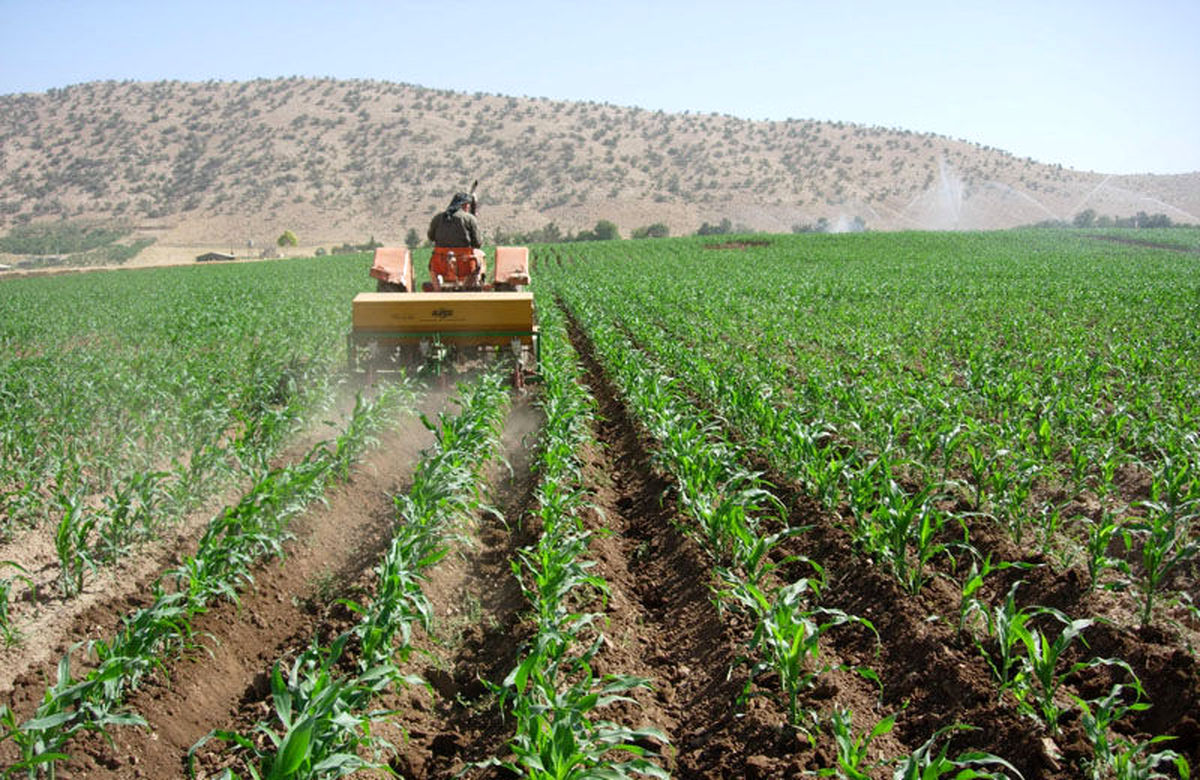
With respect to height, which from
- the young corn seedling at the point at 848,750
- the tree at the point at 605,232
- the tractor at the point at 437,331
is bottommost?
the young corn seedling at the point at 848,750

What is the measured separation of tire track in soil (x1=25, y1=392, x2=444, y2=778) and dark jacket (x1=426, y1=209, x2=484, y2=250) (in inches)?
182

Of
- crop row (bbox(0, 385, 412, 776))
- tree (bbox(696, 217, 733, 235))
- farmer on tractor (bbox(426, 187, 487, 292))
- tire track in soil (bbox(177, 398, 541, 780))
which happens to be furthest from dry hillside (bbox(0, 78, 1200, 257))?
tire track in soil (bbox(177, 398, 541, 780))

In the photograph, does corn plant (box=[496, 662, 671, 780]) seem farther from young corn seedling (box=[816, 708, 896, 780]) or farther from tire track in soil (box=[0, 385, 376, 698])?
tire track in soil (box=[0, 385, 376, 698])

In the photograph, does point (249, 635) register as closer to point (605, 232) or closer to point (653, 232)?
point (605, 232)

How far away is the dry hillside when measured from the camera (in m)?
65.2

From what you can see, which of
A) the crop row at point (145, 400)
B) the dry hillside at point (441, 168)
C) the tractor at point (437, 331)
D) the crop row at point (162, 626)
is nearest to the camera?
the crop row at point (162, 626)

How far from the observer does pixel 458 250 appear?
1136cm

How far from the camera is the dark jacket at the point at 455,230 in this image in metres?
11.0

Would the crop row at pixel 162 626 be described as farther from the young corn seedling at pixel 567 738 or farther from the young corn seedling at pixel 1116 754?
the young corn seedling at pixel 1116 754

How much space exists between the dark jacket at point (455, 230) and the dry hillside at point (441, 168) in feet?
173

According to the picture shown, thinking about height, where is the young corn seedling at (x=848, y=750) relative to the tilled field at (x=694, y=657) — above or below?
above

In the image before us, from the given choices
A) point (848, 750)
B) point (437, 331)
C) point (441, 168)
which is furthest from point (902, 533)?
point (441, 168)

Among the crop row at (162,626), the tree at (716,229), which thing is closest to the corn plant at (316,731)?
the crop row at (162,626)

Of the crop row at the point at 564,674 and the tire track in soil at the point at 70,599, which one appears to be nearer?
the crop row at the point at 564,674
